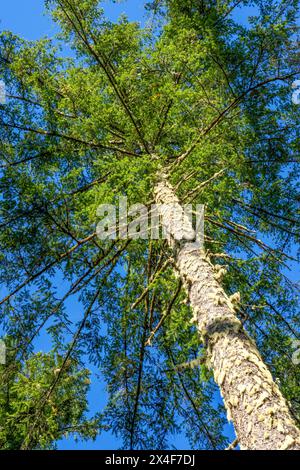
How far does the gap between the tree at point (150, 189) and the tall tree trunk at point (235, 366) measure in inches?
27.2

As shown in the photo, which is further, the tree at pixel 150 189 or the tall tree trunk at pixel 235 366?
the tree at pixel 150 189

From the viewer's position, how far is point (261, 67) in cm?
650

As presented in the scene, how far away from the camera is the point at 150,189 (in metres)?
5.86

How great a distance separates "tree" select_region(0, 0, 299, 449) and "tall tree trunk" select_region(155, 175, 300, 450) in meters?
0.69

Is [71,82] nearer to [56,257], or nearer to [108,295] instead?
[56,257]

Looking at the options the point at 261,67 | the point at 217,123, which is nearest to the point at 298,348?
the point at 217,123

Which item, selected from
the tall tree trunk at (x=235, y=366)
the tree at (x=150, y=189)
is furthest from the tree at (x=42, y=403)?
the tall tree trunk at (x=235, y=366)

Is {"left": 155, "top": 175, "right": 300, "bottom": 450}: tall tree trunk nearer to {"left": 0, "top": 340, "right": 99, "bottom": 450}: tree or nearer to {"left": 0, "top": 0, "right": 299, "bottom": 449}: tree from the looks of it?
{"left": 0, "top": 0, "right": 299, "bottom": 449}: tree

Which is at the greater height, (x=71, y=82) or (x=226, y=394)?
(x=71, y=82)

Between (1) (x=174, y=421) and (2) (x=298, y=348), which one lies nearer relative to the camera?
(2) (x=298, y=348)

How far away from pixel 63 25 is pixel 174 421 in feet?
24.5

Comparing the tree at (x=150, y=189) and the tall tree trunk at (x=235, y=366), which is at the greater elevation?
the tree at (x=150, y=189)

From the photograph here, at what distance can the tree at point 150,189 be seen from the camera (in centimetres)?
564

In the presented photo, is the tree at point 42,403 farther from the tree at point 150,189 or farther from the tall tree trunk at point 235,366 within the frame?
the tall tree trunk at point 235,366
